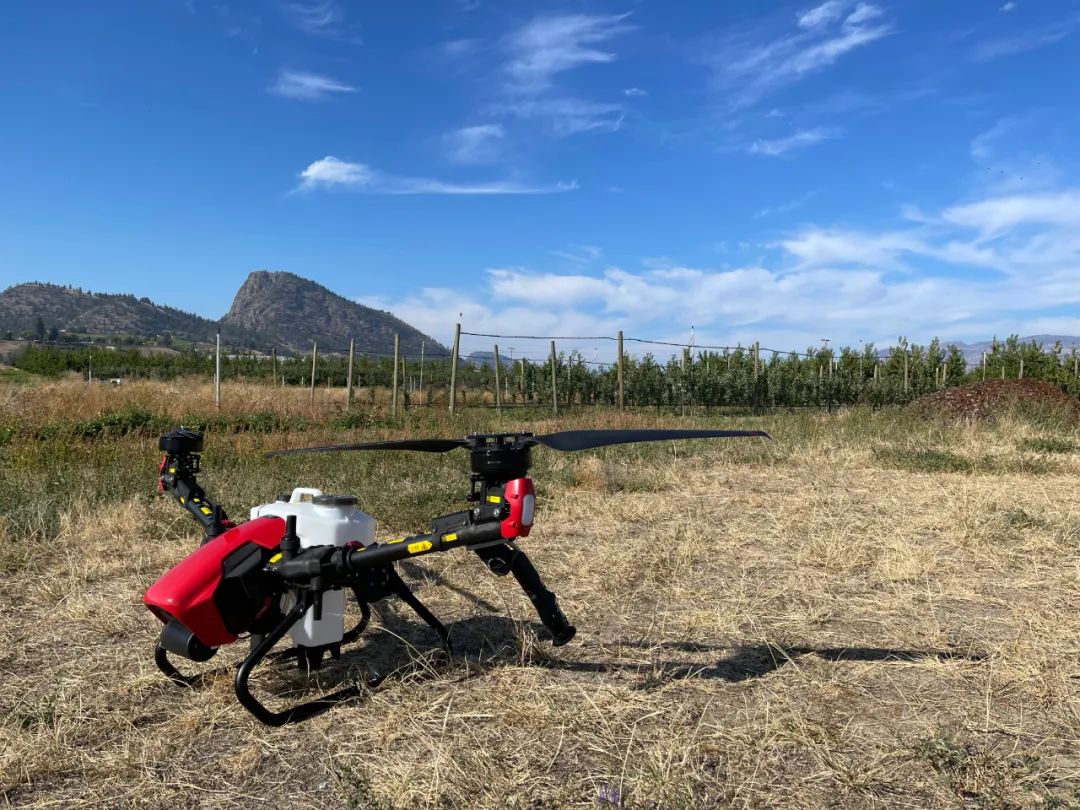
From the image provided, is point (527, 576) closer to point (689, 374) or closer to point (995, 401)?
point (995, 401)

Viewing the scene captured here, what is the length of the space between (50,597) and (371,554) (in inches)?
111

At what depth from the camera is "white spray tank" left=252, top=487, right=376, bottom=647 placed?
270cm

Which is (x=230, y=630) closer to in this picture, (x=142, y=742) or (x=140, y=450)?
(x=142, y=742)

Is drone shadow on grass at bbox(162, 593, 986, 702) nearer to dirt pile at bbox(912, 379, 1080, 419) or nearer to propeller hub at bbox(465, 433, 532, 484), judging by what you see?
propeller hub at bbox(465, 433, 532, 484)

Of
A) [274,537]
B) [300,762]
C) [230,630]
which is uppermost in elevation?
[274,537]

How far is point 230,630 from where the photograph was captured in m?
2.60

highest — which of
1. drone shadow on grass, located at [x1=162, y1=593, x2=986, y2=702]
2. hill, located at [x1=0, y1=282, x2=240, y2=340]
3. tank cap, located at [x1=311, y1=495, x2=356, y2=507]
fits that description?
hill, located at [x1=0, y1=282, x2=240, y2=340]

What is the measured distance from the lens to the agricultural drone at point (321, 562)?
89.4 inches

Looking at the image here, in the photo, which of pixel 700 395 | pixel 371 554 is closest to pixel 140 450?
pixel 371 554

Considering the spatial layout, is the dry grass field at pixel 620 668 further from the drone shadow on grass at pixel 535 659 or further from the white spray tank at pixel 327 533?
the white spray tank at pixel 327 533

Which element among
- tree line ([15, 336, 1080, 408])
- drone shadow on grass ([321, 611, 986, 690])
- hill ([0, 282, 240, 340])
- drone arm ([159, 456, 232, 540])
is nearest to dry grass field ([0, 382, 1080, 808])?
drone shadow on grass ([321, 611, 986, 690])

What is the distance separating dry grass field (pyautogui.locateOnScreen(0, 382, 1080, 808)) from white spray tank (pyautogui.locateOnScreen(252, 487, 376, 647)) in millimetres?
318

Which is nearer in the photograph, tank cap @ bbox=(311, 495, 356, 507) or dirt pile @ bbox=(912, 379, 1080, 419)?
tank cap @ bbox=(311, 495, 356, 507)

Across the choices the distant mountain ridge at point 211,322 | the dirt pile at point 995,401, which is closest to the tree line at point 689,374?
the dirt pile at point 995,401
